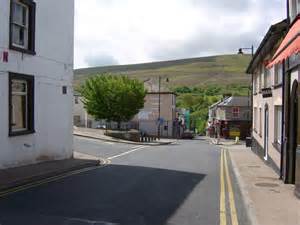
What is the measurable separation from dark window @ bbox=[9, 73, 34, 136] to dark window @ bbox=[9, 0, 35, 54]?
1.05m

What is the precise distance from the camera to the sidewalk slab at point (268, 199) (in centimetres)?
992

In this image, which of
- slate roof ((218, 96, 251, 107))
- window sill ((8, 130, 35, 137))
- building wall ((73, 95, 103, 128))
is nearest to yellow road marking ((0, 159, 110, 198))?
window sill ((8, 130, 35, 137))

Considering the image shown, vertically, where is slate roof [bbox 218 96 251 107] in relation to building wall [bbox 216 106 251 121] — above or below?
above

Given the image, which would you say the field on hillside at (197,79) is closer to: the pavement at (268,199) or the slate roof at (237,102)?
the slate roof at (237,102)

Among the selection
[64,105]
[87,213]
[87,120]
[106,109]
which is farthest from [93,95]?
[87,213]

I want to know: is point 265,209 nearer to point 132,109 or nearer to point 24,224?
point 24,224

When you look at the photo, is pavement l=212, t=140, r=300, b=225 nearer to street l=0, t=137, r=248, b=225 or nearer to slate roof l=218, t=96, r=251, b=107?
street l=0, t=137, r=248, b=225

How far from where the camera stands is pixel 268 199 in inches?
489

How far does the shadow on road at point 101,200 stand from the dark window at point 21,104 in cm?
306

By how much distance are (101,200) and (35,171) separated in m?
5.25

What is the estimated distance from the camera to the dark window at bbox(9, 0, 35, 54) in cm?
1753

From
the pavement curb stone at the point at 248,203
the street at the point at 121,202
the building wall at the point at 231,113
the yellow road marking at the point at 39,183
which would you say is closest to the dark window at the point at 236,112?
the building wall at the point at 231,113

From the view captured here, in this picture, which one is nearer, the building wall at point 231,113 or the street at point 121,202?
the street at point 121,202

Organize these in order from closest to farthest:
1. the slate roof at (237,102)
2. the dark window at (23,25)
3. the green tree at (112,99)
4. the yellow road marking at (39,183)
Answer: the yellow road marking at (39,183), the dark window at (23,25), the green tree at (112,99), the slate roof at (237,102)
